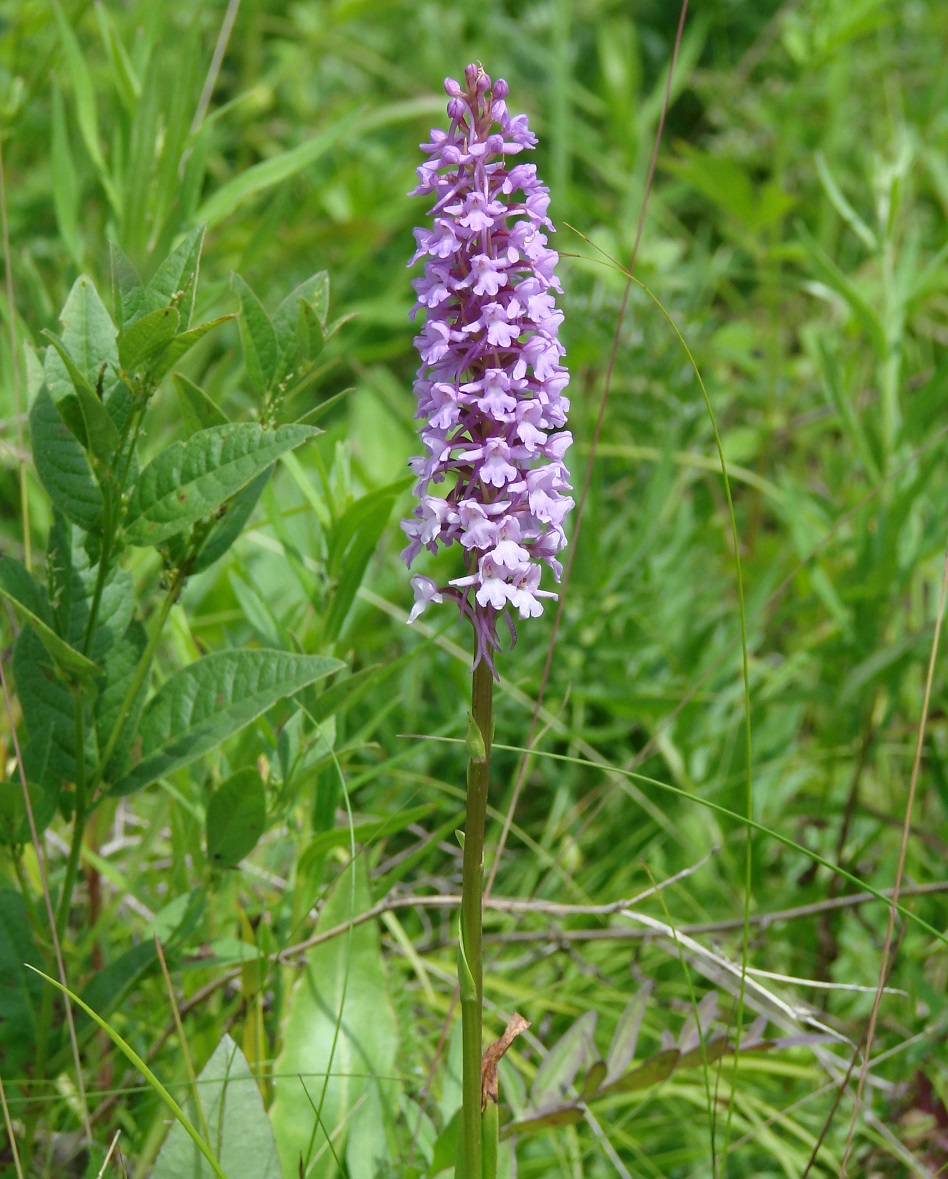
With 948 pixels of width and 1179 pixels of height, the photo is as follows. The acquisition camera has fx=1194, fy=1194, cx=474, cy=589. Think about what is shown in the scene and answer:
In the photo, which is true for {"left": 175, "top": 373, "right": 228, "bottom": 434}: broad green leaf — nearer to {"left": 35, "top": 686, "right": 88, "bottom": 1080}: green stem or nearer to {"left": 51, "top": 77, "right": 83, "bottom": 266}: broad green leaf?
{"left": 35, "top": 686, "right": 88, "bottom": 1080}: green stem

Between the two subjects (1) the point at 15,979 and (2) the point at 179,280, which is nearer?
(2) the point at 179,280

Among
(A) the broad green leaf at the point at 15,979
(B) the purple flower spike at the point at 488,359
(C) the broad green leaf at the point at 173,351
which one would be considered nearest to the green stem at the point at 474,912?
(B) the purple flower spike at the point at 488,359

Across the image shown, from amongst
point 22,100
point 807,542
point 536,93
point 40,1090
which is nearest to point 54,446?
point 40,1090

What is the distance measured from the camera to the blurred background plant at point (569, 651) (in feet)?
5.65

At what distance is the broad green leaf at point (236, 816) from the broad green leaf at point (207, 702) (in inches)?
2.7

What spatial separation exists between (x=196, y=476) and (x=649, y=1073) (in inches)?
39.8

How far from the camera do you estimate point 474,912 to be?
47.2 inches

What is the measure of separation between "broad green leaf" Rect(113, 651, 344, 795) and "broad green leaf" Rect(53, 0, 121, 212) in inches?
40.5

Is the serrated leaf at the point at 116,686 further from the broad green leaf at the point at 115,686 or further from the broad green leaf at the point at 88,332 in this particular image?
the broad green leaf at the point at 88,332

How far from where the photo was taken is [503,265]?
1.14 meters

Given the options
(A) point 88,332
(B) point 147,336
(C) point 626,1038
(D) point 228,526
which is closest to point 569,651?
(C) point 626,1038

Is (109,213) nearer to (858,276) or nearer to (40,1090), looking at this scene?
(40,1090)

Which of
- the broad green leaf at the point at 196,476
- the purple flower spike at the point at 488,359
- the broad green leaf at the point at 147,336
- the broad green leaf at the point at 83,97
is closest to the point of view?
the purple flower spike at the point at 488,359

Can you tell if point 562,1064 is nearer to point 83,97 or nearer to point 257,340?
point 257,340
